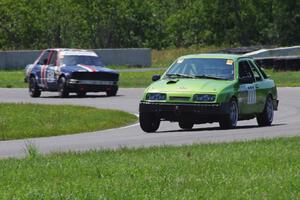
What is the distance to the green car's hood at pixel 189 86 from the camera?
792 inches

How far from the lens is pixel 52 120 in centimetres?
2423

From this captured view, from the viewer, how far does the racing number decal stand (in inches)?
841

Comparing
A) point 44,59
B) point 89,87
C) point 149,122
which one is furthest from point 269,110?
point 44,59

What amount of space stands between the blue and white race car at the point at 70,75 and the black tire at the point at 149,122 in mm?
14897

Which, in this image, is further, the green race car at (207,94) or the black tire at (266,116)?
the black tire at (266,116)

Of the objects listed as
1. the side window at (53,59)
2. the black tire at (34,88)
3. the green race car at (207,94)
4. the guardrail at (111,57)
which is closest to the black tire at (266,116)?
the green race car at (207,94)

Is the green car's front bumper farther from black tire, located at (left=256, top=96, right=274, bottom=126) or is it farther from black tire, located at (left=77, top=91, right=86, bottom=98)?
black tire, located at (left=77, top=91, right=86, bottom=98)

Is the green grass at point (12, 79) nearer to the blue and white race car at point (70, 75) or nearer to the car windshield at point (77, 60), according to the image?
the blue and white race car at point (70, 75)

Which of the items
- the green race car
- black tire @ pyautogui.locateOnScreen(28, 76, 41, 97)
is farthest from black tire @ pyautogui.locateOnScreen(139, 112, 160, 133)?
black tire @ pyautogui.locateOnScreen(28, 76, 41, 97)

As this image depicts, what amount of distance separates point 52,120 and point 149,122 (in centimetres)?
405

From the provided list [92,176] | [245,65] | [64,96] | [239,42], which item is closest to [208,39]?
[239,42]

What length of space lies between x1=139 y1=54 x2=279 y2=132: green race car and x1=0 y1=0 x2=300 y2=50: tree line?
54.8 meters

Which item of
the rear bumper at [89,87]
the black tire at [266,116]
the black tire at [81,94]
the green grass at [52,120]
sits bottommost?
the black tire at [81,94]

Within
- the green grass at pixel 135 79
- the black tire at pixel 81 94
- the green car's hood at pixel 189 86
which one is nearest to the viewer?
the green car's hood at pixel 189 86
